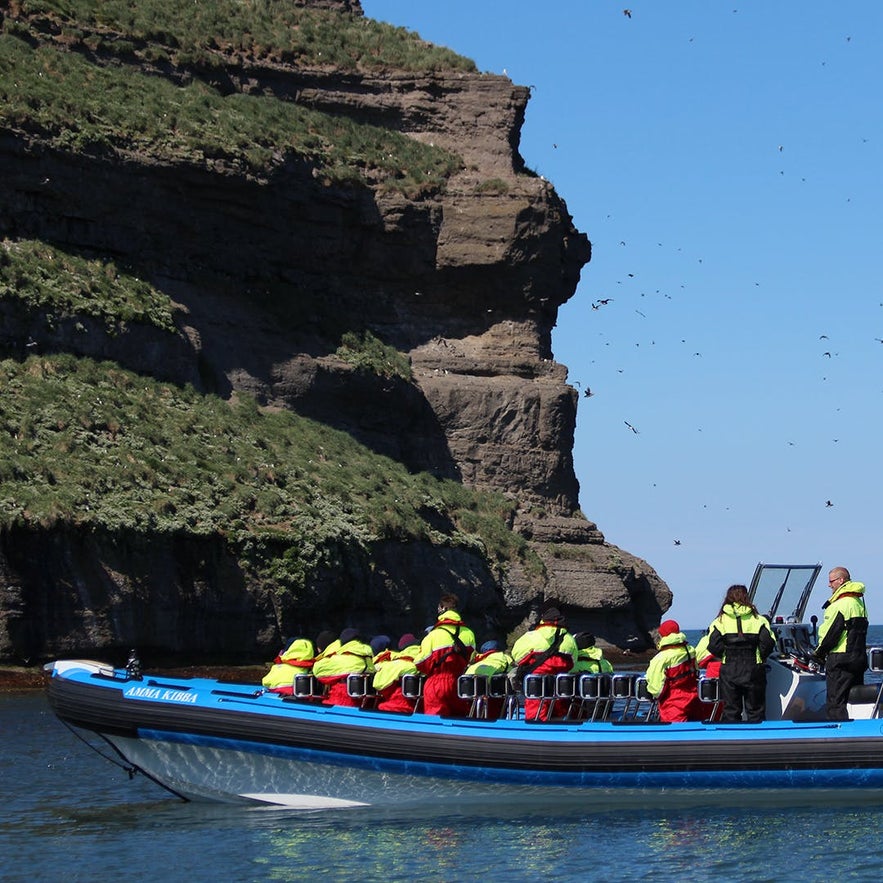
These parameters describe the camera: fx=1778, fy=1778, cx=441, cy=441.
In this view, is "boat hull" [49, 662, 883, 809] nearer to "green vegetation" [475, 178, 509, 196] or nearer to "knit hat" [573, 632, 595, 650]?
"knit hat" [573, 632, 595, 650]

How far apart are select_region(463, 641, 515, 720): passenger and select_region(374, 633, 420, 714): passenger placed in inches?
28.4

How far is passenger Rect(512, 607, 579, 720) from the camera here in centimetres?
1984

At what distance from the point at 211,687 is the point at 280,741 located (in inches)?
55.3

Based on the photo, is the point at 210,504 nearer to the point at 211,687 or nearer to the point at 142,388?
the point at 142,388

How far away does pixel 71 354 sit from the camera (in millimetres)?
51625

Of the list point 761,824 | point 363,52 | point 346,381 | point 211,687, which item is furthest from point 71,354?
point 761,824

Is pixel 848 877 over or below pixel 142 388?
below

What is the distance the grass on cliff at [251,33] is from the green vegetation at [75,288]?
13.9m

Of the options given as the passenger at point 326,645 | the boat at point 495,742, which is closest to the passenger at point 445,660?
the boat at point 495,742

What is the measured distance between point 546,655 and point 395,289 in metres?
48.5

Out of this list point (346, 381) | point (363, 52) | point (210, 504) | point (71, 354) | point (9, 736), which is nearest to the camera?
point (9, 736)

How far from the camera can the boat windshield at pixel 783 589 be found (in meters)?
20.5

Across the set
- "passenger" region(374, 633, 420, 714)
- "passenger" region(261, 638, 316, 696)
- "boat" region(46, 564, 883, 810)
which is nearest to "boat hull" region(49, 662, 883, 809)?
"boat" region(46, 564, 883, 810)

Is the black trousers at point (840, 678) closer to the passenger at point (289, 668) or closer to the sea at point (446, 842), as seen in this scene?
the sea at point (446, 842)
